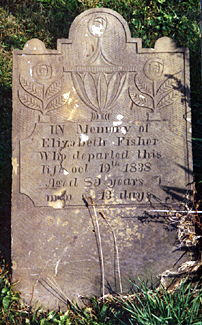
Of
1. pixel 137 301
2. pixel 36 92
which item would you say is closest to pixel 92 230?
pixel 137 301

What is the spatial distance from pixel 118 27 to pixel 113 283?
8.52 ft

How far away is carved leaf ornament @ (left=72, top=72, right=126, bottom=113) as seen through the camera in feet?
10.7

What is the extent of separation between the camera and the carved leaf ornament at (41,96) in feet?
10.7

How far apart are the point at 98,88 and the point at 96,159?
736 millimetres

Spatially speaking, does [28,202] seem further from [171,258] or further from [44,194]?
[171,258]

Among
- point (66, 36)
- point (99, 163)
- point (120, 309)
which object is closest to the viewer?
point (120, 309)

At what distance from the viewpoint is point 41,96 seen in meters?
3.28

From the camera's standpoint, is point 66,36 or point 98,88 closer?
point 98,88

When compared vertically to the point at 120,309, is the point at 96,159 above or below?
above

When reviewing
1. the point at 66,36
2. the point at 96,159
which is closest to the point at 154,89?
the point at 96,159

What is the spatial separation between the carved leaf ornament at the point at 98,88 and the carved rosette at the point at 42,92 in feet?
0.60

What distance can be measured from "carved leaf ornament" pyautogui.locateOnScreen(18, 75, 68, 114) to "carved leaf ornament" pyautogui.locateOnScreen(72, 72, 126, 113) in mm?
184

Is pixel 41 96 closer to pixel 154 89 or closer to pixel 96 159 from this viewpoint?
pixel 96 159

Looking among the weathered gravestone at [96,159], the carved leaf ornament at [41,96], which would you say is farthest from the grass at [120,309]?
the carved leaf ornament at [41,96]
